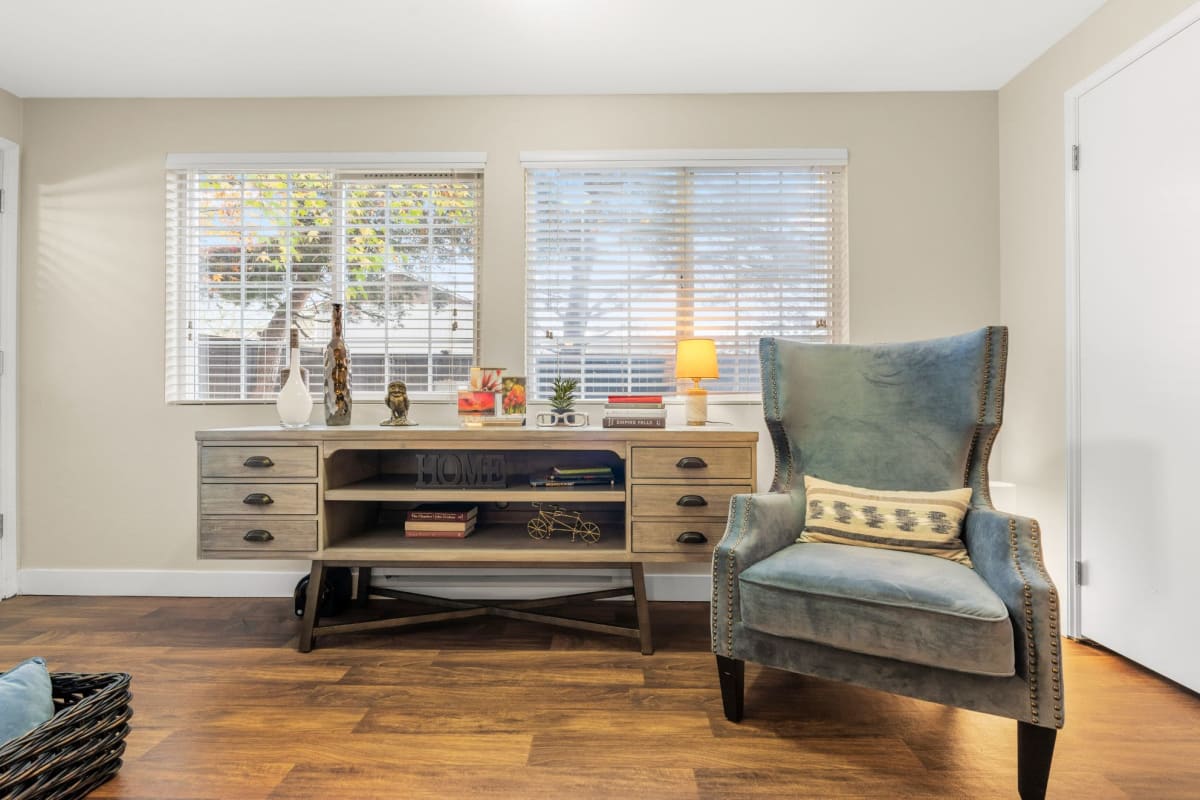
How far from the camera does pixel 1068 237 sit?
7.43ft

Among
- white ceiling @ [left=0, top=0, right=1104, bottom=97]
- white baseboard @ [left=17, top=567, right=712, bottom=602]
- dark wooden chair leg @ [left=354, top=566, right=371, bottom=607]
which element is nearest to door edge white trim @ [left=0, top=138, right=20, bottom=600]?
white baseboard @ [left=17, top=567, right=712, bottom=602]

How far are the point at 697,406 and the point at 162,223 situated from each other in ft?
8.32

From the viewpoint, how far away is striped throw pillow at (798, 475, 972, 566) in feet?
5.71

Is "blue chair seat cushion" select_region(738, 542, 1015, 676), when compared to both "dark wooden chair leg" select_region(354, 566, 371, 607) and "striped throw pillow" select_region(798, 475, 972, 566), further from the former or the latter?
"dark wooden chair leg" select_region(354, 566, 371, 607)

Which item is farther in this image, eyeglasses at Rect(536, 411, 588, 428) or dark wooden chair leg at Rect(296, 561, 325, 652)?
eyeglasses at Rect(536, 411, 588, 428)

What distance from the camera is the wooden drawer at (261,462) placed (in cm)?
218

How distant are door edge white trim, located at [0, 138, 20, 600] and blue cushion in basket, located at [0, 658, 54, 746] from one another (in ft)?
5.92

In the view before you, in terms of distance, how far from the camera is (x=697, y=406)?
249 cm

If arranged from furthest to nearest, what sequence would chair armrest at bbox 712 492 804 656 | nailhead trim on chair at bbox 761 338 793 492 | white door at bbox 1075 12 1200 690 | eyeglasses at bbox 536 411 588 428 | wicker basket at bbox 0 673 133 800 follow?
eyeglasses at bbox 536 411 588 428 → nailhead trim on chair at bbox 761 338 793 492 → white door at bbox 1075 12 1200 690 → chair armrest at bbox 712 492 804 656 → wicker basket at bbox 0 673 133 800

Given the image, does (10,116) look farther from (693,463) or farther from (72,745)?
(693,463)

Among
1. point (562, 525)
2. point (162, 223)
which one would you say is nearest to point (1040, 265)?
point (562, 525)

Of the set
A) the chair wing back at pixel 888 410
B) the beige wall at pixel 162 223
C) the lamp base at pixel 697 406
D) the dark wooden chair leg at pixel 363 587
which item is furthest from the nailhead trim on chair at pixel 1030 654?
the dark wooden chair leg at pixel 363 587

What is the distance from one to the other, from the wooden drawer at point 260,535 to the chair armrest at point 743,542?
4.75ft

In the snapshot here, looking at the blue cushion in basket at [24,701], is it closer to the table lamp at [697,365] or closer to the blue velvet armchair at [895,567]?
the blue velvet armchair at [895,567]
